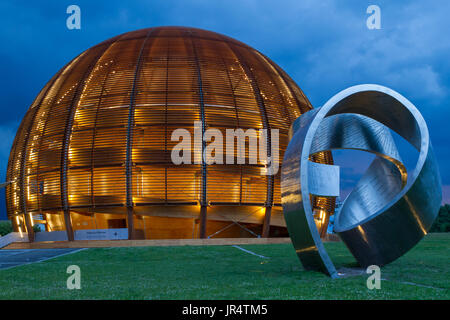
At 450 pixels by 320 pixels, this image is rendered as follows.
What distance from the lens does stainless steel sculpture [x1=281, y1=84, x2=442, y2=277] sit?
1270 centimetres

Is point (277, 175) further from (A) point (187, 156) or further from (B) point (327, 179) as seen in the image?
(B) point (327, 179)

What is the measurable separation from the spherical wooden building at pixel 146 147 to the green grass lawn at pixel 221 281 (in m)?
12.4

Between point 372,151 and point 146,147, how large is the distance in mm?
19247

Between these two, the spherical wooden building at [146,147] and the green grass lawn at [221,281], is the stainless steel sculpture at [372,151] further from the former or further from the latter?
the spherical wooden building at [146,147]

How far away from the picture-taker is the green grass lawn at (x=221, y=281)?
32.2 feet

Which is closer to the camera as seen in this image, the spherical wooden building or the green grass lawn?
the green grass lawn

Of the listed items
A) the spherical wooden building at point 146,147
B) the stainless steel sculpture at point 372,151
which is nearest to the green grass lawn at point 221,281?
the stainless steel sculpture at point 372,151

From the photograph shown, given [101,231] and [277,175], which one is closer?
[101,231]

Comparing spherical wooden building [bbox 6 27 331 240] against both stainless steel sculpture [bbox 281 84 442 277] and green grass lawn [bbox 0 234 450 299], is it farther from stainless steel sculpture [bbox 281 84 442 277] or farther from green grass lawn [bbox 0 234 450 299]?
stainless steel sculpture [bbox 281 84 442 277]

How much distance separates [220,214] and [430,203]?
20.8 meters

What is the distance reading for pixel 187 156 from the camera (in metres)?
31.6

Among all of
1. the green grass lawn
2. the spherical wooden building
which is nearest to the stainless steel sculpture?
the green grass lawn

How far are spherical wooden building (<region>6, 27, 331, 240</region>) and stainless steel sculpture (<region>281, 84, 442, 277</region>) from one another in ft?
55.0
